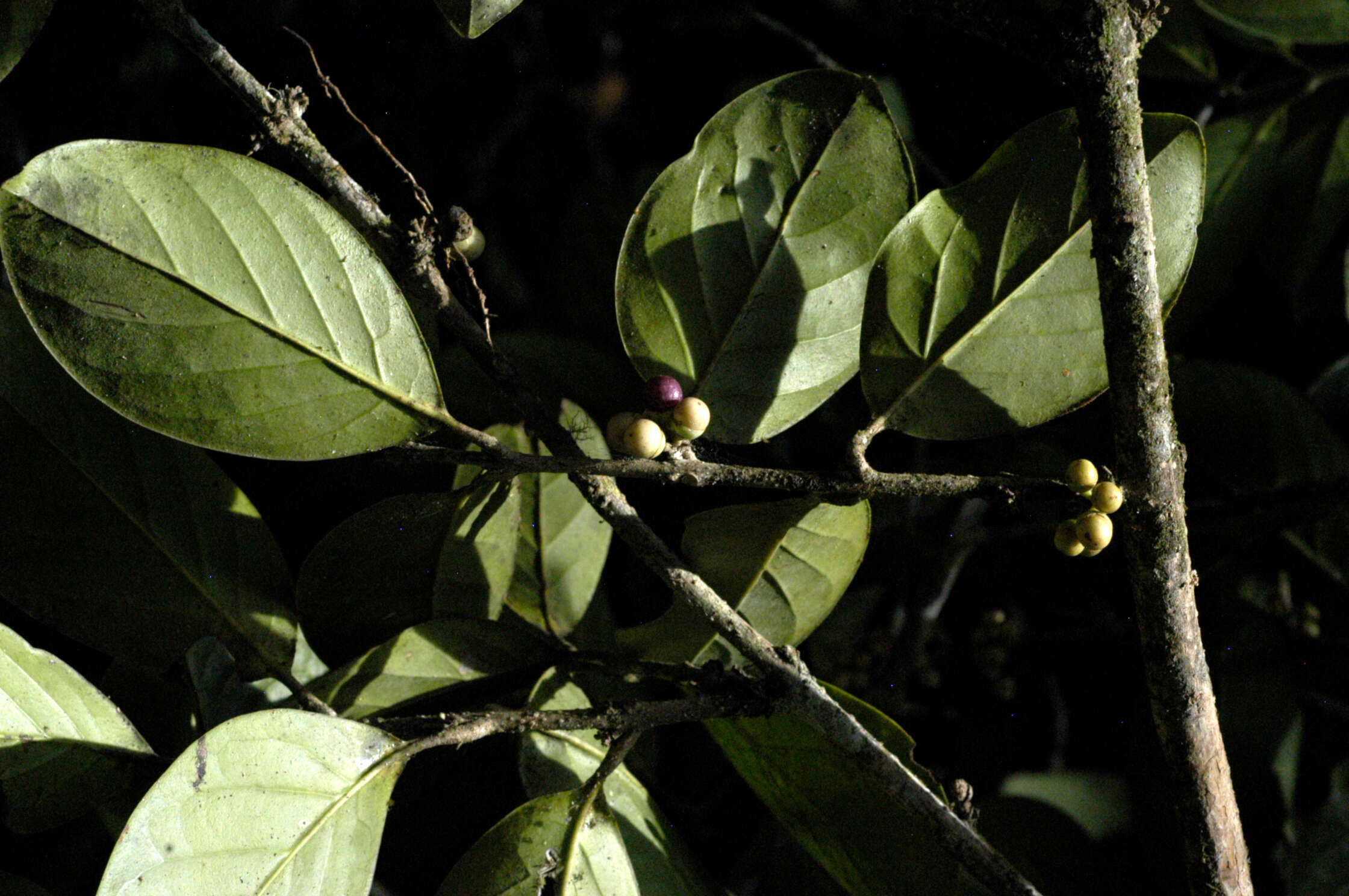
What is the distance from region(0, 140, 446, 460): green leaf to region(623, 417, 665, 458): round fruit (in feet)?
0.34

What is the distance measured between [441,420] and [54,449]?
0.26m

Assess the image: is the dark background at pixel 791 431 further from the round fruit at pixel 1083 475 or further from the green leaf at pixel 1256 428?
the round fruit at pixel 1083 475

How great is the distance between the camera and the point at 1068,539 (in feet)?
1.85

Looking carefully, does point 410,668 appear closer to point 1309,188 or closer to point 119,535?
point 119,535

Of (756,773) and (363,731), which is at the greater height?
(363,731)

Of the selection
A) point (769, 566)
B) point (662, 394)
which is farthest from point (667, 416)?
point (769, 566)

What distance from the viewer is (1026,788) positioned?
949mm

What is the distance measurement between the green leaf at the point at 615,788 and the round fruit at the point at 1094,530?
12.3 inches

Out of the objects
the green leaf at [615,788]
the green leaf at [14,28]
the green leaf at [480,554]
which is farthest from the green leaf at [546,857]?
the green leaf at [14,28]

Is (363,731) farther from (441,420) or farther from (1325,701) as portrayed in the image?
(1325,701)

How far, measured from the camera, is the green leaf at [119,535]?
0.61 meters

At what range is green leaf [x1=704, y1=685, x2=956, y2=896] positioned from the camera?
58 centimetres

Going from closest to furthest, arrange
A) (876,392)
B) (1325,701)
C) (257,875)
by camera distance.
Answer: (257,875)
(876,392)
(1325,701)

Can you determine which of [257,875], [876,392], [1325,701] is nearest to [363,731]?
[257,875]
